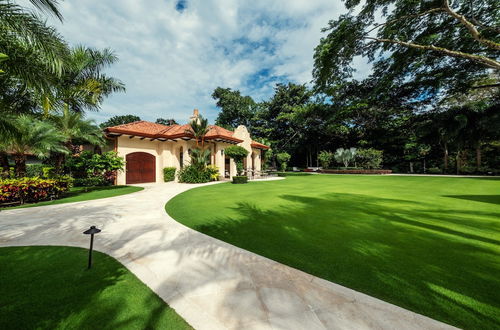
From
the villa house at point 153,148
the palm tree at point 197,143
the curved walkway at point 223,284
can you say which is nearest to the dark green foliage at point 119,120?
the villa house at point 153,148

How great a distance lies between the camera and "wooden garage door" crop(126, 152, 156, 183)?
1718 centimetres

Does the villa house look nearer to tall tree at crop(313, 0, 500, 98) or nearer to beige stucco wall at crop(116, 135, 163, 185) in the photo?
beige stucco wall at crop(116, 135, 163, 185)

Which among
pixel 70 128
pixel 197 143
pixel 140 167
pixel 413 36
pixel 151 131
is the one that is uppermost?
pixel 413 36

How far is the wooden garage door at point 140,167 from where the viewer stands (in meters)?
17.2

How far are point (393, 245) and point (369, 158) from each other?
2849 cm

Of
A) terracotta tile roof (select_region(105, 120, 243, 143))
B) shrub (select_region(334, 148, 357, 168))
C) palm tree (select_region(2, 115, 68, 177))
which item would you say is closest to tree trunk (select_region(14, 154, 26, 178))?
palm tree (select_region(2, 115, 68, 177))

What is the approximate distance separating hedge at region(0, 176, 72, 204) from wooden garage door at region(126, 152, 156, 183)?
677 centimetres

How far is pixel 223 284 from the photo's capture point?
2.83 m

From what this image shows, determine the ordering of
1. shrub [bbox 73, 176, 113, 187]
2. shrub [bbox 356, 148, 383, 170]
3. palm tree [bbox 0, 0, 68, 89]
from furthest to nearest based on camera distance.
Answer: shrub [bbox 356, 148, 383, 170] → shrub [bbox 73, 176, 113, 187] → palm tree [bbox 0, 0, 68, 89]

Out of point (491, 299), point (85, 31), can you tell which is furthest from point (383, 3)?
point (85, 31)

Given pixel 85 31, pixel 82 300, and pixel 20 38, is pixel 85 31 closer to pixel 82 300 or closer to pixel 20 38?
pixel 20 38

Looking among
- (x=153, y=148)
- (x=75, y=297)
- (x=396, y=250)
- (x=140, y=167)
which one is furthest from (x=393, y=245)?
(x=153, y=148)

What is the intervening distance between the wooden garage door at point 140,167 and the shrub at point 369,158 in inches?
1093

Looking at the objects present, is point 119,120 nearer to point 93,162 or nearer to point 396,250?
point 93,162
